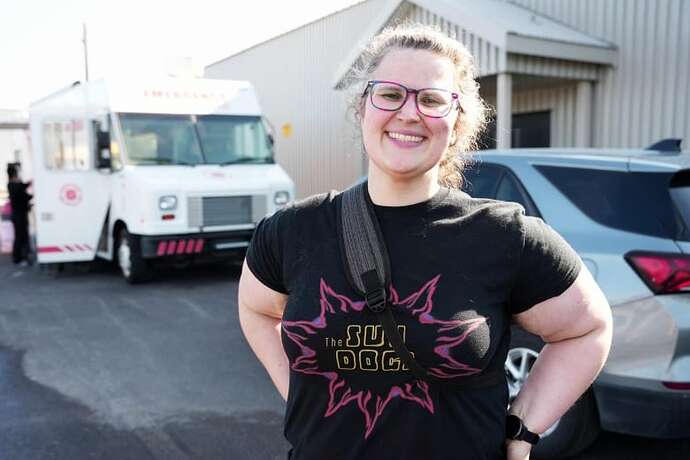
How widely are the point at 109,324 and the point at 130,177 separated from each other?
2.68 m

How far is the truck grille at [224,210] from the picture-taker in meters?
8.73

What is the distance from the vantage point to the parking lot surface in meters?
3.68

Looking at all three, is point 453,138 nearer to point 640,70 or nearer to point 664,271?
point 664,271

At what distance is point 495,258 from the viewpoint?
1446 millimetres

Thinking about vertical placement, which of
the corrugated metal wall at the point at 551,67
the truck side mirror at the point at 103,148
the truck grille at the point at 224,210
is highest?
the corrugated metal wall at the point at 551,67

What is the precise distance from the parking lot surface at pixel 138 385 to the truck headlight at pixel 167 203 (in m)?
1.15

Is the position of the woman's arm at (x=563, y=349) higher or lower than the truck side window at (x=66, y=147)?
lower

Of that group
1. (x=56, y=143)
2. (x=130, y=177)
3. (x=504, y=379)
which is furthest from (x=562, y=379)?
(x=56, y=143)

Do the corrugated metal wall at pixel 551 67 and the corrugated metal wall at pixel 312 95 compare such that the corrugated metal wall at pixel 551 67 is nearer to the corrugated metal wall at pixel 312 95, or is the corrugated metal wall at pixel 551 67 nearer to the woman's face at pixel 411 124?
the corrugated metal wall at pixel 312 95

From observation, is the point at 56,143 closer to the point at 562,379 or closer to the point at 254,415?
the point at 254,415

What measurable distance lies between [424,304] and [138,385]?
3.90 meters

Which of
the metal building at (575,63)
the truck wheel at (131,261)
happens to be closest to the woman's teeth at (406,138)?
the metal building at (575,63)

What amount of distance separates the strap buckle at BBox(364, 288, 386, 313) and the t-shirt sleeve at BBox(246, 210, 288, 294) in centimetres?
29

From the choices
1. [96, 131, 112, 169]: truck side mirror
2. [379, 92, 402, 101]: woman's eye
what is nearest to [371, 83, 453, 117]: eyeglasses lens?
[379, 92, 402, 101]: woman's eye
